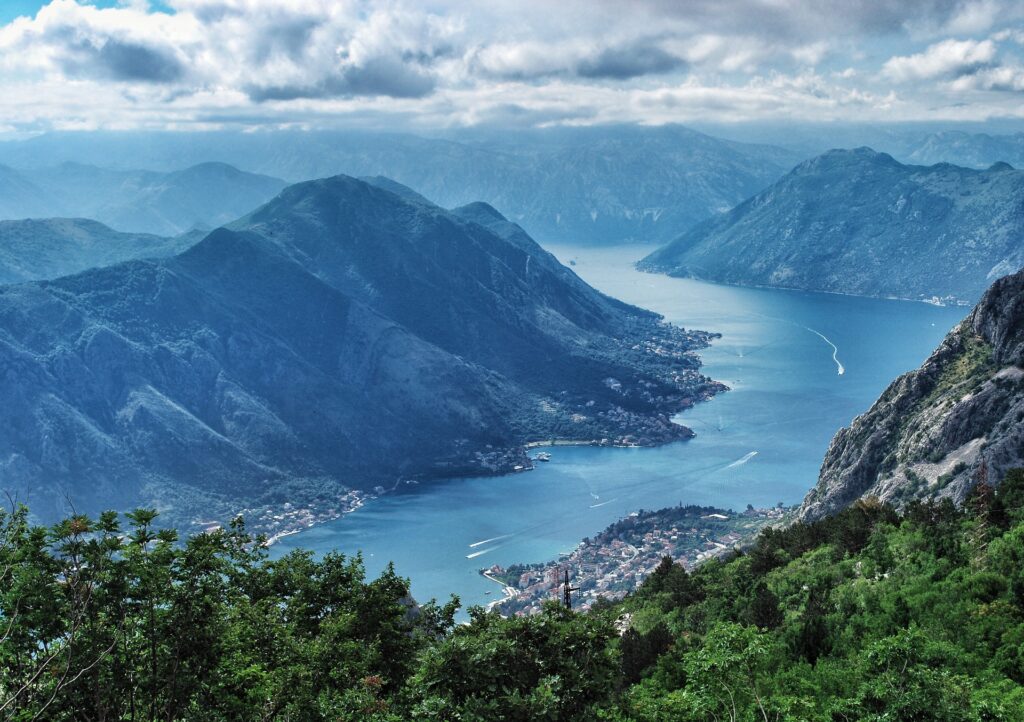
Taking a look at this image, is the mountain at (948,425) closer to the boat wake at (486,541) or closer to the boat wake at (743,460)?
the boat wake at (486,541)

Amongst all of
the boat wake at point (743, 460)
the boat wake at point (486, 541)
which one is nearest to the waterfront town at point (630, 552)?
the boat wake at point (486, 541)

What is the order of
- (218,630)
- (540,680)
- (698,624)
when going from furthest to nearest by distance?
(698,624) → (218,630) → (540,680)

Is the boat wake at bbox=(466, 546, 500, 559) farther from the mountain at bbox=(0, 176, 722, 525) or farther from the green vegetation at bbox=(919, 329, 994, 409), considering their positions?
the green vegetation at bbox=(919, 329, 994, 409)

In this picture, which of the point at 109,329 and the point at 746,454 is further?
the point at 109,329

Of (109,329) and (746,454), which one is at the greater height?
(109,329)

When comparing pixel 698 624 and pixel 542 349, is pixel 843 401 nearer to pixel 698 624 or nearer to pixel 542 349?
pixel 542 349

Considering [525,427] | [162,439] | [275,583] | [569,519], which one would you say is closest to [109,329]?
[162,439]

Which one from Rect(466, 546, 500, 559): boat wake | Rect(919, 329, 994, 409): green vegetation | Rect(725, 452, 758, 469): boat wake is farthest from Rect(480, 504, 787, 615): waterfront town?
Rect(919, 329, 994, 409): green vegetation

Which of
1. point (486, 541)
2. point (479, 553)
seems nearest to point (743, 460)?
point (486, 541)
